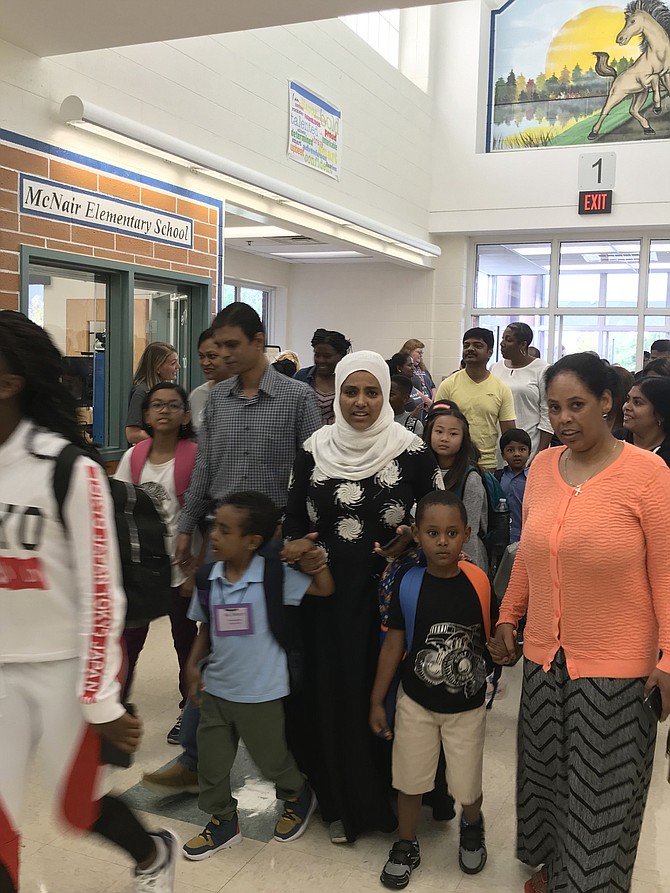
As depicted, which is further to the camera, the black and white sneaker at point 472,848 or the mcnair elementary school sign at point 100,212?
the mcnair elementary school sign at point 100,212

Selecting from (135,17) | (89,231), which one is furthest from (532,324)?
(135,17)

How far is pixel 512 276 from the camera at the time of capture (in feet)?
39.9

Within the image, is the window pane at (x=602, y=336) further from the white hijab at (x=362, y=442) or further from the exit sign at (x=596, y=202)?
the white hijab at (x=362, y=442)

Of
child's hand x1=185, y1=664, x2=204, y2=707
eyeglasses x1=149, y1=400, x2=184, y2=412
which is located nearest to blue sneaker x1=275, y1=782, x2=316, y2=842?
child's hand x1=185, y1=664, x2=204, y2=707

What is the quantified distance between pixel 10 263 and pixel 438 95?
8457mm

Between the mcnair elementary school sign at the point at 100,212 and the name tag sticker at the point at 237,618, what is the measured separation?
10.5 feet

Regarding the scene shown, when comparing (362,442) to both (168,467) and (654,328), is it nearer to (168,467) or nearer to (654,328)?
(168,467)

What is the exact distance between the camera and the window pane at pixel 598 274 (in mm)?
11422

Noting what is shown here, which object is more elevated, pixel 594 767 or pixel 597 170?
pixel 597 170

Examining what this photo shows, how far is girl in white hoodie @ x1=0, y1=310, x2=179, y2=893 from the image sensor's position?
1.67m

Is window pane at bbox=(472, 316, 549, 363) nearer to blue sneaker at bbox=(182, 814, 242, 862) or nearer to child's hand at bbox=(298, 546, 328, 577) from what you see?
child's hand at bbox=(298, 546, 328, 577)

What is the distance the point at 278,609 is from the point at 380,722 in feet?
1.49

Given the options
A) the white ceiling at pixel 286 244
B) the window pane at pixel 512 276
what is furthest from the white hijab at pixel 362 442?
the window pane at pixel 512 276

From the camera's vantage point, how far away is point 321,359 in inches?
190
